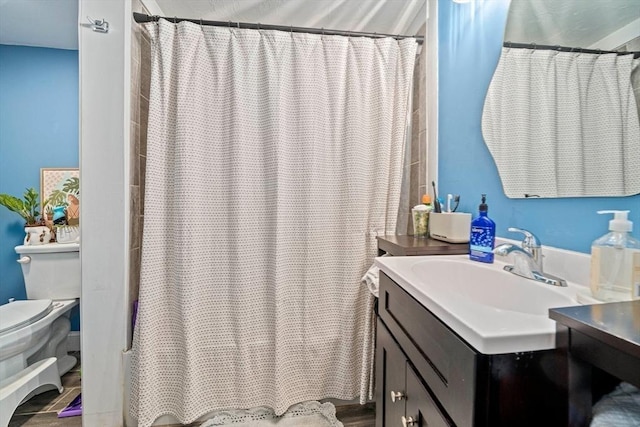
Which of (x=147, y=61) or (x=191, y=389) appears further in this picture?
(x=147, y=61)

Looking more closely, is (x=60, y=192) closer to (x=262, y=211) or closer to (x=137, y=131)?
(x=137, y=131)

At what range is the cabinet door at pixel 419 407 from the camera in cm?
51

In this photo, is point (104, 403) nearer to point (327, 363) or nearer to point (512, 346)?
point (327, 363)

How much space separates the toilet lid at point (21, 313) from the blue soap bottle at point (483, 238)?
6.74ft

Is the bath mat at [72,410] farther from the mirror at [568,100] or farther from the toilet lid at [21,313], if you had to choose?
the mirror at [568,100]

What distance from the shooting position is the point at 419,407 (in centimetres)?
58

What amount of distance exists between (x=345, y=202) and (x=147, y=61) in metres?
1.31

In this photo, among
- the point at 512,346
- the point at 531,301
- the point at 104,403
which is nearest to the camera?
the point at 512,346

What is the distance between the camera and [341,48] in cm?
131

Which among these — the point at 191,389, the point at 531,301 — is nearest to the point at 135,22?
the point at 191,389

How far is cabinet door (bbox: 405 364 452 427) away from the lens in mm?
506

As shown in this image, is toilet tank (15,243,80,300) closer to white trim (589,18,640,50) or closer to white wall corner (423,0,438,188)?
white wall corner (423,0,438,188)

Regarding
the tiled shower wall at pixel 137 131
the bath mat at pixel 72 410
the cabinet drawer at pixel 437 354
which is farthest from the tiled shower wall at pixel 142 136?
the cabinet drawer at pixel 437 354

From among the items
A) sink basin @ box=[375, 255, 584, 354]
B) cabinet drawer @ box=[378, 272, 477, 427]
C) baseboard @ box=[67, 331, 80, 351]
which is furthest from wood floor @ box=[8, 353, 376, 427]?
sink basin @ box=[375, 255, 584, 354]
